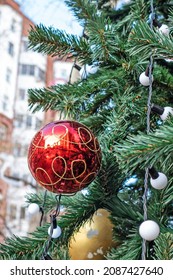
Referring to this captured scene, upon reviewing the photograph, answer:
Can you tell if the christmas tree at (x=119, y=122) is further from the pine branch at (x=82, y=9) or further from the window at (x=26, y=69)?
the window at (x=26, y=69)

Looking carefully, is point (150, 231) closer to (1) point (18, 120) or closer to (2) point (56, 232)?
(2) point (56, 232)

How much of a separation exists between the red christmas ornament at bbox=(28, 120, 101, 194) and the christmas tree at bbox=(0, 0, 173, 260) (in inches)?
1.3

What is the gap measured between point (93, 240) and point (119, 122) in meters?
0.16

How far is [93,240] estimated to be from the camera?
513 mm

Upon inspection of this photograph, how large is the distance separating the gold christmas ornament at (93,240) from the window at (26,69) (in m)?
4.21

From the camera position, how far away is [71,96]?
1.82 ft

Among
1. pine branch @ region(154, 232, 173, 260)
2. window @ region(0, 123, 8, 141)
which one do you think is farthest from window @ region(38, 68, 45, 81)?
pine branch @ region(154, 232, 173, 260)

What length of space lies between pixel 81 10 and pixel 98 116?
0.18 meters

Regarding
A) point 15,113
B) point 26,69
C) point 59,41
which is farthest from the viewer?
point 26,69

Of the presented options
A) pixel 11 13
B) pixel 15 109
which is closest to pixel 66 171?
pixel 15 109

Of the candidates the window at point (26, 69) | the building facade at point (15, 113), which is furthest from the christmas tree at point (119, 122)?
the window at point (26, 69)

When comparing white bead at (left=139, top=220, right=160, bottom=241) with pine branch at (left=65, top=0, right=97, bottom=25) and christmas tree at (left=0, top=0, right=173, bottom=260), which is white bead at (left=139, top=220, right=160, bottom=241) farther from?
pine branch at (left=65, top=0, right=97, bottom=25)

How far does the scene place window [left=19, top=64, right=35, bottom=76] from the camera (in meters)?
4.59

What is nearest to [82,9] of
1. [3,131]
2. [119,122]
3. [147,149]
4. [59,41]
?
[59,41]
